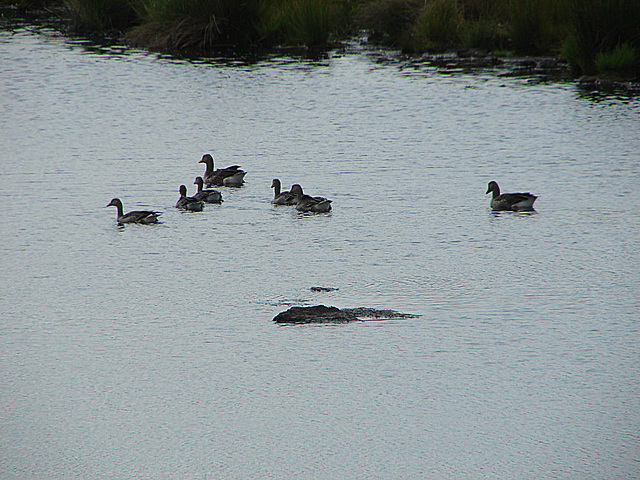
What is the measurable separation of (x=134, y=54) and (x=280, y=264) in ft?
70.1

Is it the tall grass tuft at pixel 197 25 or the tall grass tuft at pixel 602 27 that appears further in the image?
the tall grass tuft at pixel 197 25

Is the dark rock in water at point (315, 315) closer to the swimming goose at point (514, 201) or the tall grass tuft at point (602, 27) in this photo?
the swimming goose at point (514, 201)

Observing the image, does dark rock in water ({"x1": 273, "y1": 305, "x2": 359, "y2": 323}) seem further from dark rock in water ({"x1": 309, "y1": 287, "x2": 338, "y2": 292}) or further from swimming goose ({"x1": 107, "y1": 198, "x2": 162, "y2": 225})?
swimming goose ({"x1": 107, "y1": 198, "x2": 162, "y2": 225})

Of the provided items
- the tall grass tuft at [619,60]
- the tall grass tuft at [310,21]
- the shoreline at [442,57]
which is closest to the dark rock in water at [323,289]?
the shoreline at [442,57]

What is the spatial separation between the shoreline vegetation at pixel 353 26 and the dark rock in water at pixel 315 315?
1896 centimetres

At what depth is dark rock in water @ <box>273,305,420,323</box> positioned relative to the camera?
31.5 ft

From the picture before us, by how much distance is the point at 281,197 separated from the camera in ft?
48.7

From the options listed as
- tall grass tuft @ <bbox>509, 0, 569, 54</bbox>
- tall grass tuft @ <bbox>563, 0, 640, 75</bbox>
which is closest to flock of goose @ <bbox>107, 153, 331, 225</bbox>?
tall grass tuft @ <bbox>563, 0, 640, 75</bbox>

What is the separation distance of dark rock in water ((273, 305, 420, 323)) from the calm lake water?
18 centimetres

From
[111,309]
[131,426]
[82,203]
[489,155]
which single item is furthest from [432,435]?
[489,155]

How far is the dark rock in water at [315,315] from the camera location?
9586 mm

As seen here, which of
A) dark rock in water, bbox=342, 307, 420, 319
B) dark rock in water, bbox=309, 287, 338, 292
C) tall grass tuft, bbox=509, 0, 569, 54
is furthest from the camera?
tall grass tuft, bbox=509, 0, 569, 54

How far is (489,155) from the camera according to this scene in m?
18.4

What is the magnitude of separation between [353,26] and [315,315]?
28.1 meters
